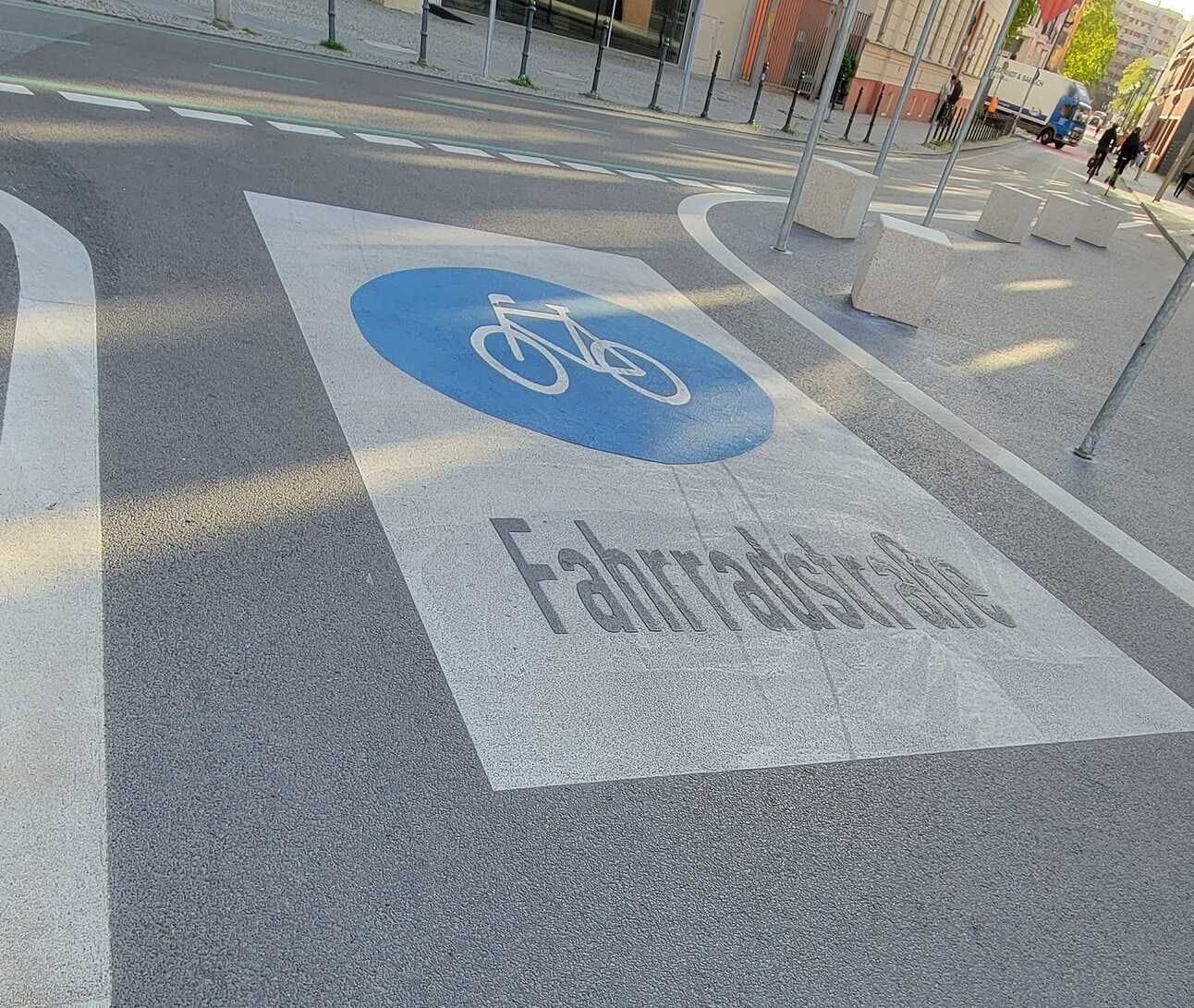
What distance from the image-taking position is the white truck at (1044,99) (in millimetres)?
58469

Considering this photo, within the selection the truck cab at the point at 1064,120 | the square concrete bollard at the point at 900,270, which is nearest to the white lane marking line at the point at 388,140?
the square concrete bollard at the point at 900,270

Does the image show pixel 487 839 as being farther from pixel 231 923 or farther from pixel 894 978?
pixel 894 978

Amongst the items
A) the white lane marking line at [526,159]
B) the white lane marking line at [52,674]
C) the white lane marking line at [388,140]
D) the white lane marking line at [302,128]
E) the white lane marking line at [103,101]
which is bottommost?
the white lane marking line at [526,159]

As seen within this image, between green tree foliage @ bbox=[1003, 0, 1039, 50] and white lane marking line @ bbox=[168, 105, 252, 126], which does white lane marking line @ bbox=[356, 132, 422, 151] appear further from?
green tree foliage @ bbox=[1003, 0, 1039, 50]

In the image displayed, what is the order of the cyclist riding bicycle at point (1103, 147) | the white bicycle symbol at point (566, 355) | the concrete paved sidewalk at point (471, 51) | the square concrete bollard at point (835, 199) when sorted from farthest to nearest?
the cyclist riding bicycle at point (1103, 147)
the concrete paved sidewalk at point (471, 51)
the square concrete bollard at point (835, 199)
the white bicycle symbol at point (566, 355)

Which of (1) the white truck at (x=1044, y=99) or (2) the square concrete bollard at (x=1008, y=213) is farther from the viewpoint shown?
(1) the white truck at (x=1044, y=99)

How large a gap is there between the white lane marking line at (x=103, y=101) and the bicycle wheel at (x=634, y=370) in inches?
235

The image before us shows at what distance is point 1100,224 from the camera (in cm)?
1891

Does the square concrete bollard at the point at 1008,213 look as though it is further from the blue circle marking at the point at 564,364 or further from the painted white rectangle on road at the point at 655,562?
the painted white rectangle on road at the point at 655,562

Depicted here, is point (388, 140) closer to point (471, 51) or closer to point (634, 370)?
point (634, 370)

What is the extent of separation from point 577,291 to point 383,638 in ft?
15.9

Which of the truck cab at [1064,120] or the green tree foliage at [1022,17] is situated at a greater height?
the green tree foliage at [1022,17]

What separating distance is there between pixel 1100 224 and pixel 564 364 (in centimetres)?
1741

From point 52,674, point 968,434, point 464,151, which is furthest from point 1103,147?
point 52,674
